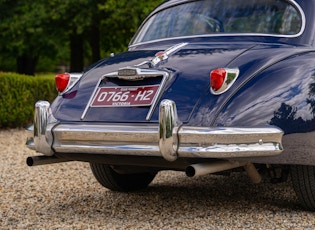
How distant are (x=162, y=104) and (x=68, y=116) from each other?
0.80 metres

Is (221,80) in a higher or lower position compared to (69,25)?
higher

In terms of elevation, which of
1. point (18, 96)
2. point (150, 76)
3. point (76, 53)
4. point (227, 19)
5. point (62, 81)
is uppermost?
point (227, 19)

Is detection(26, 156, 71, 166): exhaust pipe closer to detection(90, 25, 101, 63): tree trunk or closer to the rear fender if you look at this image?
the rear fender

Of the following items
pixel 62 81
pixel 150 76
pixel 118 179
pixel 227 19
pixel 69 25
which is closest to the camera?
pixel 150 76

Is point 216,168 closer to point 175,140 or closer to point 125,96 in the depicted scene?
point 175,140

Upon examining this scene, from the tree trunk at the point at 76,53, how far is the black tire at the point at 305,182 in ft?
50.3

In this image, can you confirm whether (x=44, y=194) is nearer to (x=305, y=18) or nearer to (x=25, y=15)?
(x=305, y=18)

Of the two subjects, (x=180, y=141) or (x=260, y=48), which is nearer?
(x=180, y=141)

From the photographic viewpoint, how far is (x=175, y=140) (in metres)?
3.33

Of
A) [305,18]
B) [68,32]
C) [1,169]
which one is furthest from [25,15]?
[305,18]

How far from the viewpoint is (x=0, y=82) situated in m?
10.1

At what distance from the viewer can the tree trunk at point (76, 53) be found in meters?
18.7

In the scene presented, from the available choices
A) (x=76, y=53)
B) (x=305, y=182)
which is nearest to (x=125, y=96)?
(x=305, y=182)

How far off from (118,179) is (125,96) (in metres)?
1.22
